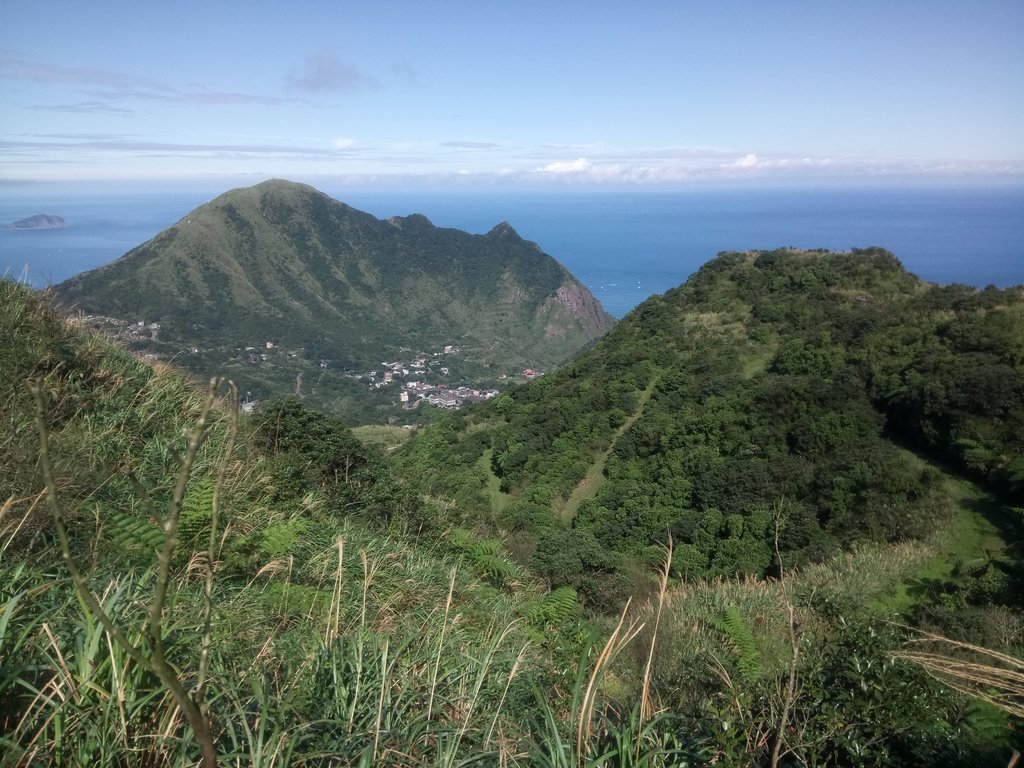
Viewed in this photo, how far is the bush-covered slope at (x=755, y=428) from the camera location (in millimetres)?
13016

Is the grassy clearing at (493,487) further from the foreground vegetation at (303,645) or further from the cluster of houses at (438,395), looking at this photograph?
the cluster of houses at (438,395)

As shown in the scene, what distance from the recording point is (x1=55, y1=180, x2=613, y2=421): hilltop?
233ft

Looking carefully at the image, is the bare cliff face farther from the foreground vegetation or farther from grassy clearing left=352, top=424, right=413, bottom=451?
the foreground vegetation

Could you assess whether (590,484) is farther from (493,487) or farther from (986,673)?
(986,673)

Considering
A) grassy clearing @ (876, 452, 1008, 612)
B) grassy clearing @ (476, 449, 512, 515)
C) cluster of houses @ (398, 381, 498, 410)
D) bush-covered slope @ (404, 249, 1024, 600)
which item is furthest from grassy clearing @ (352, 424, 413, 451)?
cluster of houses @ (398, 381, 498, 410)

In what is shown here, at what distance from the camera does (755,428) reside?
17.8 m

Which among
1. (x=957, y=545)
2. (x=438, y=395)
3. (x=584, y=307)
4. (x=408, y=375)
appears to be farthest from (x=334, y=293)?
(x=957, y=545)

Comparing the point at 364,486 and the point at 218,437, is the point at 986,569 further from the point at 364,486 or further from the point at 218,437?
the point at 218,437

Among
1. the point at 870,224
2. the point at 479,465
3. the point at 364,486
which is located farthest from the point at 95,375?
the point at 870,224

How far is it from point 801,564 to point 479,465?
13209 mm

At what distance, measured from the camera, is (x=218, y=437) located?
4.99 meters

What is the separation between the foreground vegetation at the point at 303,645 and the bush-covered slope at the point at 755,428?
436 centimetres

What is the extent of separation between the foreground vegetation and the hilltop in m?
49.1

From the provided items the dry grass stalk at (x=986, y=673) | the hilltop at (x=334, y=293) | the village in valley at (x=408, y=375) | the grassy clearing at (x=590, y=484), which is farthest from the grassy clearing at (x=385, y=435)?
the dry grass stalk at (x=986, y=673)
